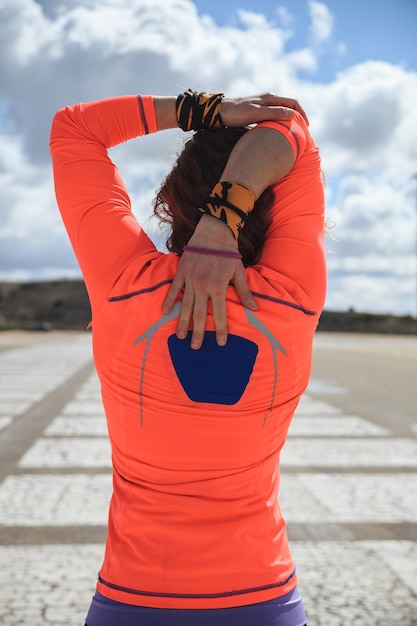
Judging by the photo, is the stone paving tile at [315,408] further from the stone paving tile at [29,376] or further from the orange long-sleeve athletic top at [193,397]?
the orange long-sleeve athletic top at [193,397]

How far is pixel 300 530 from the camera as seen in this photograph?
4.51m

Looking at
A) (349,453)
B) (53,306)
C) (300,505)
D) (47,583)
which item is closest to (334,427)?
(349,453)

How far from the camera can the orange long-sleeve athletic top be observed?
1.21 meters

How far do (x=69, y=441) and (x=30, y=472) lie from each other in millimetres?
1303

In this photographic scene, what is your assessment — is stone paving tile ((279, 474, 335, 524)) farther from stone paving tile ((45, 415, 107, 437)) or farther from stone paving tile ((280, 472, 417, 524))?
stone paving tile ((45, 415, 107, 437))

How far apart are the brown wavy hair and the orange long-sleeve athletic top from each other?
4 cm

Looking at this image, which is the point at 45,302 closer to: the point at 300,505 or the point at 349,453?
the point at 349,453

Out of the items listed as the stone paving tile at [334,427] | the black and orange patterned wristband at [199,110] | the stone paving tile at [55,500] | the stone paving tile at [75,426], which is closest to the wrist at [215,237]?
the black and orange patterned wristband at [199,110]

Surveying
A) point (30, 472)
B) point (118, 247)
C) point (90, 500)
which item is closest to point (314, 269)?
point (118, 247)

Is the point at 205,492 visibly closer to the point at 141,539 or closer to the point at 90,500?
the point at 141,539

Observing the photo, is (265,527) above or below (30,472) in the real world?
above

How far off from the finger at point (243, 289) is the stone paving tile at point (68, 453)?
516 centimetres

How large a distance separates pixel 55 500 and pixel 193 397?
13.5 ft

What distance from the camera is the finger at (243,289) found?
1.17 m
